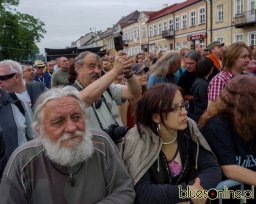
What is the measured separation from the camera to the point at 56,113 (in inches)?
80.4

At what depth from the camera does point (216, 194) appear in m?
2.30

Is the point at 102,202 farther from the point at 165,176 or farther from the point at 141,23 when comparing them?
the point at 141,23

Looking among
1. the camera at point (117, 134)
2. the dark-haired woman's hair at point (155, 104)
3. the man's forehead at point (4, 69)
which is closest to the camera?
the dark-haired woman's hair at point (155, 104)

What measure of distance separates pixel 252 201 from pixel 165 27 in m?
54.4

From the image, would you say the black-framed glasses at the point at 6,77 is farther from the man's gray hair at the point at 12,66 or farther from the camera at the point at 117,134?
the camera at the point at 117,134

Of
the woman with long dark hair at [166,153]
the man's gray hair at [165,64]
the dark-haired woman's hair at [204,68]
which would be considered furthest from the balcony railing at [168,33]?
the woman with long dark hair at [166,153]

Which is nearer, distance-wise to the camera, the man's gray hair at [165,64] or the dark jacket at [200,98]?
the dark jacket at [200,98]

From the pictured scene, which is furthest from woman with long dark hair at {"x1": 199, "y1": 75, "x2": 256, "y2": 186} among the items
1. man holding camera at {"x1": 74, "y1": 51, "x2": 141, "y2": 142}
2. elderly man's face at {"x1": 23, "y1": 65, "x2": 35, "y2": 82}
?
elderly man's face at {"x1": 23, "y1": 65, "x2": 35, "y2": 82}

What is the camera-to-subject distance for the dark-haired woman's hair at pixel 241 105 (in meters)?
2.39

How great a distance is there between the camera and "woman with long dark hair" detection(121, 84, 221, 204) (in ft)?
7.20

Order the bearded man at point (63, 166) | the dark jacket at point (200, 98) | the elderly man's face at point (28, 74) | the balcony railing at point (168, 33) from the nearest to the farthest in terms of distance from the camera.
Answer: the bearded man at point (63, 166)
the dark jacket at point (200, 98)
the elderly man's face at point (28, 74)
the balcony railing at point (168, 33)

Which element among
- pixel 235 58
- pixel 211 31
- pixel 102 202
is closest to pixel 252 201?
pixel 102 202

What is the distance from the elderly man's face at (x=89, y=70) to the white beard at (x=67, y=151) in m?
1.16

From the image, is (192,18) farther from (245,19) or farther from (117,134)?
(117,134)
